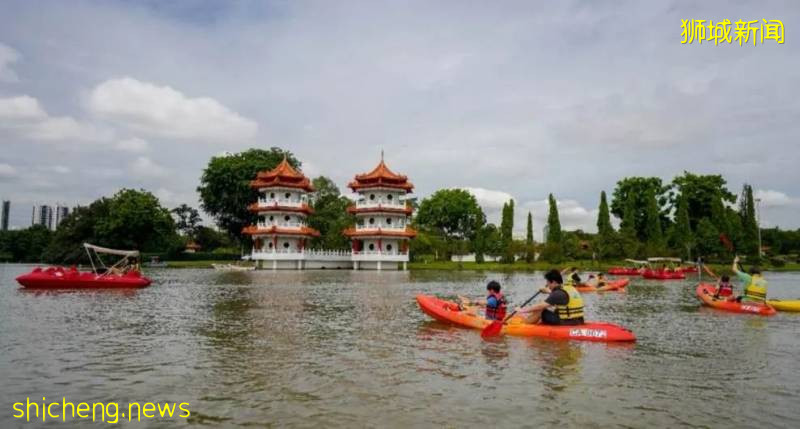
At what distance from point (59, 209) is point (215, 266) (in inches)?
4319

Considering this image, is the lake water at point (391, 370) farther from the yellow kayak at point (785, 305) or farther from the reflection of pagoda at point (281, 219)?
the reflection of pagoda at point (281, 219)

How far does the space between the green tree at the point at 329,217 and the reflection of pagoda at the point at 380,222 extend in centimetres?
536

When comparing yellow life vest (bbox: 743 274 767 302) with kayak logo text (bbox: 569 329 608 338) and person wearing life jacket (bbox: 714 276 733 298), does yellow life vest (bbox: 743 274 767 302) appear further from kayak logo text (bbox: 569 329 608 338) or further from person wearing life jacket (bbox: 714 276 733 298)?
kayak logo text (bbox: 569 329 608 338)

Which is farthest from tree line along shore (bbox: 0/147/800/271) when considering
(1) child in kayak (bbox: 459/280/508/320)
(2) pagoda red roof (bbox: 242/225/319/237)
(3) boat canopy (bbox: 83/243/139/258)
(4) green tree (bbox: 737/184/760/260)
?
(1) child in kayak (bbox: 459/280/508/320)

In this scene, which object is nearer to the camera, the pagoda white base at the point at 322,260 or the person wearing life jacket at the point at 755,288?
the person wearing life jacket at the point at 755,288

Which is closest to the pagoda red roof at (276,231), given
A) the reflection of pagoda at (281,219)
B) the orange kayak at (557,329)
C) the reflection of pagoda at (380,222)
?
the reflection of pagoda at (281,219)

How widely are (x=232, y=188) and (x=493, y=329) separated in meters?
54.5

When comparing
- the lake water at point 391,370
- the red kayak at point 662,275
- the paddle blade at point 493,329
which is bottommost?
the lake water at point 391,370

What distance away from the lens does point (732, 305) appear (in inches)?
728

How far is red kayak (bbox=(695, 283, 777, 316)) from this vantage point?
57.5ft

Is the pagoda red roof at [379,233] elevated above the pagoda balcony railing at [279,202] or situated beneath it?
situated beneath

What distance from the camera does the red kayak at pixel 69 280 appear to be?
25.4m

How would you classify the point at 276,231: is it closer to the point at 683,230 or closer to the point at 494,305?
the point at 683,230

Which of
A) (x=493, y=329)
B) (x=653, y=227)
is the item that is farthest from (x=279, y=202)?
(x=493, y=329)
